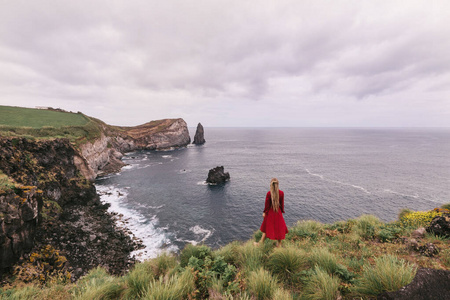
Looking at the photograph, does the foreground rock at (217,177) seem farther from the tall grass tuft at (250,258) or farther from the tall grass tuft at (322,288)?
the tall grass tuft at (322,288)

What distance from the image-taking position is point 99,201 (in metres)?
34.4

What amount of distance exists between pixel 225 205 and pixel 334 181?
36.5 metres

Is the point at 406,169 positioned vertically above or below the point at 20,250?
below

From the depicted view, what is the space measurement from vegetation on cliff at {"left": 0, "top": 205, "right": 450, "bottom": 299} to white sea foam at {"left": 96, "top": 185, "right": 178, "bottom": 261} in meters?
16.1

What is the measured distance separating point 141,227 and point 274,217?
93.0ft

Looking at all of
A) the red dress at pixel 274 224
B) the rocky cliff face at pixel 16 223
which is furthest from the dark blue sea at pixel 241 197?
the red dress at pixel 274 224

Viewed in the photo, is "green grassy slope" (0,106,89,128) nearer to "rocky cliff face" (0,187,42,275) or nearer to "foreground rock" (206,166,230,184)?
"rocky cliff face" (0,187,42,275)

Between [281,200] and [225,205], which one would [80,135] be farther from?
[281,200]

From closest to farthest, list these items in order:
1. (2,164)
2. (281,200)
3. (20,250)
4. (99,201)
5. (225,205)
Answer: (281,200)
(20,250)
(2,164)
(99,201)
(225,205)

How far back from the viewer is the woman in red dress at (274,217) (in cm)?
723

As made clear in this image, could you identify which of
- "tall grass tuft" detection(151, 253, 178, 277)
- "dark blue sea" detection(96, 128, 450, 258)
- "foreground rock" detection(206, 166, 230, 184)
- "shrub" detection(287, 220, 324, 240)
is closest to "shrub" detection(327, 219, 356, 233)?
"shrub" detection(287, 220, 324, 240)

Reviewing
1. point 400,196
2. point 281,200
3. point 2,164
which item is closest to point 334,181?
point 400,196

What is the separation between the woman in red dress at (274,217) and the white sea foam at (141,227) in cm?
1657

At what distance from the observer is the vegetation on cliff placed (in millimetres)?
3809
